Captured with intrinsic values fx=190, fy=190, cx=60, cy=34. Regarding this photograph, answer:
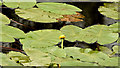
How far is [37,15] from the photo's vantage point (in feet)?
3.73

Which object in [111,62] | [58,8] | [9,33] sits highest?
[58,8]

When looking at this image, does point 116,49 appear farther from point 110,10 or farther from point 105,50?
point 110,10

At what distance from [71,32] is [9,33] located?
32 centimetres

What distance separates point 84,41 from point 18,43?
33cm

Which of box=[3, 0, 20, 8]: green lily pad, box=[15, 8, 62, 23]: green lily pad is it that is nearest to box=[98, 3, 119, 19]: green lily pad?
box=[15, 8, 62, 23]: green lily pad

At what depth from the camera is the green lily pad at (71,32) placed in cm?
97

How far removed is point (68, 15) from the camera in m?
1.20

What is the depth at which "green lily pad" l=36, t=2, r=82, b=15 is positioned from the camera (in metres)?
1.21

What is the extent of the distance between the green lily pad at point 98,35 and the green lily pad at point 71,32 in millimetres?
27

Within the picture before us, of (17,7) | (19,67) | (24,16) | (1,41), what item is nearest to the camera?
(19,67)

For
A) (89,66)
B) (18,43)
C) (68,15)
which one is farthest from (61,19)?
(89,66)

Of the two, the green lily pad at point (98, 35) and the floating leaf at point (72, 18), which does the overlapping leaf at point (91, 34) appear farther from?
the floating leaf at point (72, 18)

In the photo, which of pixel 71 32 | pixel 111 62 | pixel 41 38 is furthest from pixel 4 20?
pixel 111 62

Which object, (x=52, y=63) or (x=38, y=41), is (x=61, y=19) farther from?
(x=52, y=63)
